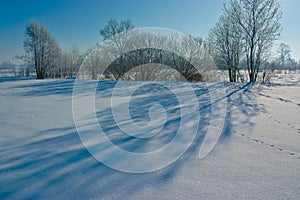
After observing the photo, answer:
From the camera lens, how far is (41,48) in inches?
778

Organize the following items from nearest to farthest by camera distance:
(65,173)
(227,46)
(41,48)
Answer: (65,173) < (227,46) < (41,48)

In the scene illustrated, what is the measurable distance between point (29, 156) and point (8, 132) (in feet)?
3.16

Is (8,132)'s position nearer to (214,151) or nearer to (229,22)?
(214,151)

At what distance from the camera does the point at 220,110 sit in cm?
390

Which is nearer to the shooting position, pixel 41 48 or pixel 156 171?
pixel 156 171

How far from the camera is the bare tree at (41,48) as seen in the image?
1903 cm

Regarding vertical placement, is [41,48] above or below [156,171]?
above

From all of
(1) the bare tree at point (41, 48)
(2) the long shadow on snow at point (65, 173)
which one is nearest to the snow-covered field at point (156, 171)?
(2) the long shadow on snow at point (65, 173)

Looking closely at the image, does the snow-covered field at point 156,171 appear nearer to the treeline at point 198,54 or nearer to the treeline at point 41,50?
the treeline at point 198,54

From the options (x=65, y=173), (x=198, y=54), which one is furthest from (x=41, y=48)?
(x=65, y=173)

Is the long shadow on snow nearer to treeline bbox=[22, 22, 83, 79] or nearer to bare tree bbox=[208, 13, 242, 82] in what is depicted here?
bare tree bbox=[208, 13, 242, 82]

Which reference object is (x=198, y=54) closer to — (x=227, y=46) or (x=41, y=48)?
(x=227, y=46)

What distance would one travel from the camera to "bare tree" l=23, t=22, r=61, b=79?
19034mm

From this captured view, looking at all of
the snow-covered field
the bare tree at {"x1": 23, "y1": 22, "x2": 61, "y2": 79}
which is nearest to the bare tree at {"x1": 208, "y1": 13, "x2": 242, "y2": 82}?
the snow-covered field
